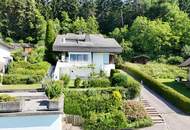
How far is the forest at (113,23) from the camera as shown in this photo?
227ft

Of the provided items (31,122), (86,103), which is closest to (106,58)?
(86,103)

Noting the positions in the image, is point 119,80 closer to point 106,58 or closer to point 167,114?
point 167,114

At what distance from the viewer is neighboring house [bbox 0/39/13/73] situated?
46406mm

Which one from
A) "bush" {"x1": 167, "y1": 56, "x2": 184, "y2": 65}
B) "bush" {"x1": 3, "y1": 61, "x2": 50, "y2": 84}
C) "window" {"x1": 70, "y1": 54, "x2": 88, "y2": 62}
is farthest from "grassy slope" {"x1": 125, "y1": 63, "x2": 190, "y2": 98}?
"bush" {"x1": 3, "y1": 61, "x2": 50, "y2": 84}

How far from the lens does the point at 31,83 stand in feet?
133

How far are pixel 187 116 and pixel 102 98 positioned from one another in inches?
298

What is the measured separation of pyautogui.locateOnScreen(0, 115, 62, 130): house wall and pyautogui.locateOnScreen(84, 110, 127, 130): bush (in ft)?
30.5

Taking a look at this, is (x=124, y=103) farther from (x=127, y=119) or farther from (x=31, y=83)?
(x=31, y=83)

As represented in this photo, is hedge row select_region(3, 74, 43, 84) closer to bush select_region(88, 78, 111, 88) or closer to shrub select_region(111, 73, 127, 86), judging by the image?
bush select_region(88, 78, 111, 88)

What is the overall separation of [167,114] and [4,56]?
86.3 ft

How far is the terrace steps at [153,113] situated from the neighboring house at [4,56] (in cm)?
1979

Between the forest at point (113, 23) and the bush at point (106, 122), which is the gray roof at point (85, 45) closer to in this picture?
the forest at point (113, 23)

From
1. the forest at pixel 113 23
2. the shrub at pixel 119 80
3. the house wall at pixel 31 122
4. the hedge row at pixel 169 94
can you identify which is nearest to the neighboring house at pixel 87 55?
the hedge row at pixel 169 94

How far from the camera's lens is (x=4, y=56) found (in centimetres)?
5034
